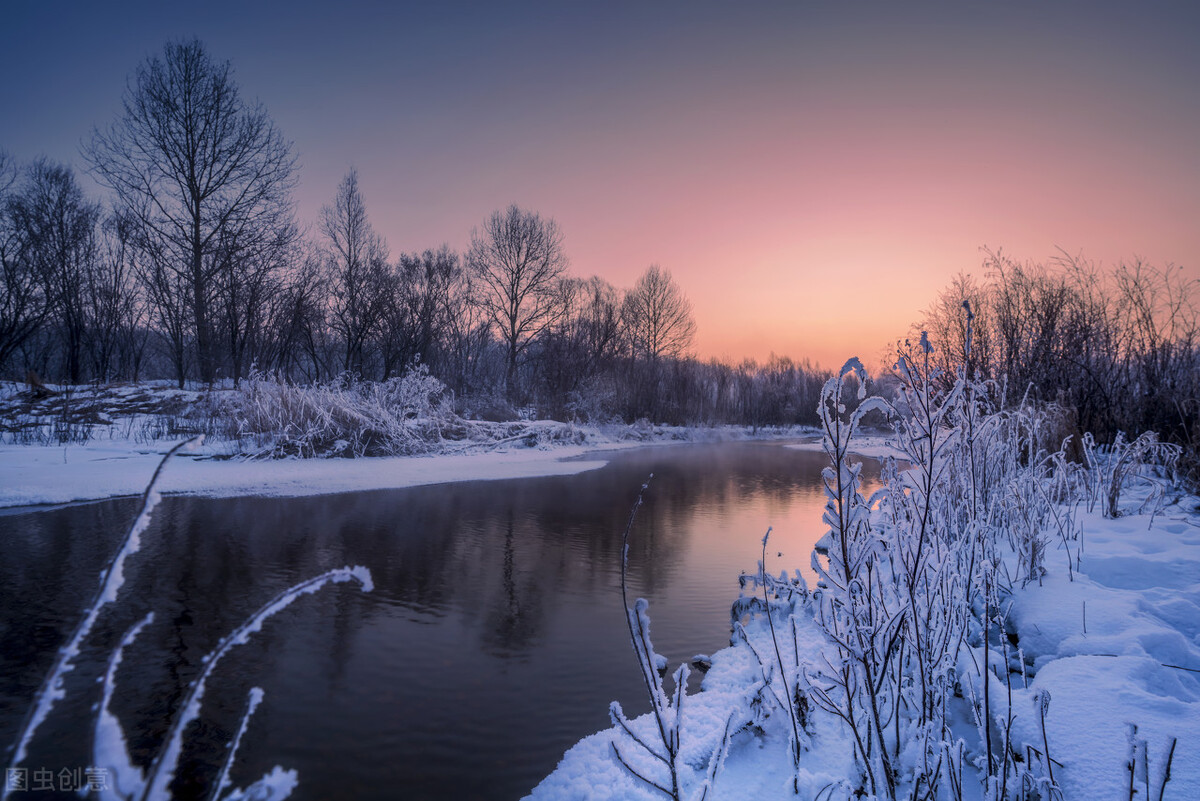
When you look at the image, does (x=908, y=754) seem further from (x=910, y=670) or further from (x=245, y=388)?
(x=245, y=388)

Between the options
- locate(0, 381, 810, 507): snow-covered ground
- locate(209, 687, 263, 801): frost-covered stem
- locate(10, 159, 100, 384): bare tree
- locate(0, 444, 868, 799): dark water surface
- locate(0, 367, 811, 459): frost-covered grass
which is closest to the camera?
locate(209, 687, 263, 801): frost-covered stem

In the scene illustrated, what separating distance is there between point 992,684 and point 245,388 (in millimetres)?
12615

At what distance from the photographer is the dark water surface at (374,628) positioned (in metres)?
2.73

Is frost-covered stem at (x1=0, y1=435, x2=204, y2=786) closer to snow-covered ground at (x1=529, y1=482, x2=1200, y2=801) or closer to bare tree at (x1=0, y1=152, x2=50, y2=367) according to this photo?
snow-covered ground at (x1=529, y1=482, x2=1200, y2=801)

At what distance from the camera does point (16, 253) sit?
760 inches

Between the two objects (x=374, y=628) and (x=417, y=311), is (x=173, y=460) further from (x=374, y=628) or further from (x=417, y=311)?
(x=417, y=311)

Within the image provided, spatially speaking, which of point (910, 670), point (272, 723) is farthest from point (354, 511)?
point (910, 670)

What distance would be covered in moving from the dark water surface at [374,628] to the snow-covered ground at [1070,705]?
45cm

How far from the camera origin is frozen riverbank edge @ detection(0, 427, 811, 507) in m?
7.57

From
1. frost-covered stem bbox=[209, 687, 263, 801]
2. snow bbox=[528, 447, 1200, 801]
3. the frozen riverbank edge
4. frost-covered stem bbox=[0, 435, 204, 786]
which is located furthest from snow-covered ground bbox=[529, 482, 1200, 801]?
the frozen riverbank edge

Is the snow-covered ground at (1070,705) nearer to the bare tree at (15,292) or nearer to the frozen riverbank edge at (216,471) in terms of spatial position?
the frozen riverbank edge at (216,471)

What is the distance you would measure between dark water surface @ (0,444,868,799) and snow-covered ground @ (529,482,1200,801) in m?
0.45

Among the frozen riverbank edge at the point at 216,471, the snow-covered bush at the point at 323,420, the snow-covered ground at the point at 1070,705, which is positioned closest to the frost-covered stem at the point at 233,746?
the snow-covered ground at the point at 1070,705

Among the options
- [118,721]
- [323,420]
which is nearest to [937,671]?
[118,721]
